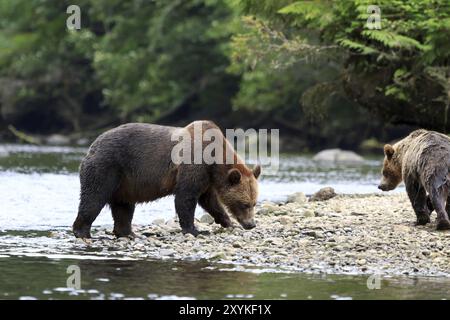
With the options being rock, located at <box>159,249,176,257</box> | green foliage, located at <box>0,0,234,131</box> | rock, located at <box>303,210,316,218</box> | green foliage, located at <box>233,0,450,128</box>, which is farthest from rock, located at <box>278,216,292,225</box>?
green foliage, located at <box>0,0,234,131</box>

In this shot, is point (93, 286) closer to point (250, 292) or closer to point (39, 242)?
point (250, 292)

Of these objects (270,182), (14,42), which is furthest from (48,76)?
(270,182)

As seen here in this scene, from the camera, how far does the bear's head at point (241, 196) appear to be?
1188cm

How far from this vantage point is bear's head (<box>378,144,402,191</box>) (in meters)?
13.5

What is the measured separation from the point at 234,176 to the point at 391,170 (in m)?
2.93

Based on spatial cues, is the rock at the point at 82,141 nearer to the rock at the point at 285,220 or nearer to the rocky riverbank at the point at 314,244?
the rocky riverbank at the point at 314,244

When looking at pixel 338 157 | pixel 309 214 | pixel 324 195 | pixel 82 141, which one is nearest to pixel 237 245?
pixel 309 214

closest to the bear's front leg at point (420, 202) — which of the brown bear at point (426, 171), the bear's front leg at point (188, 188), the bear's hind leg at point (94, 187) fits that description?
the brown bear at point (426, 171)

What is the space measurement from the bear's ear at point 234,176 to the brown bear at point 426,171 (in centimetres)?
234

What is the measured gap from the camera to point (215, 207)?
1225cm

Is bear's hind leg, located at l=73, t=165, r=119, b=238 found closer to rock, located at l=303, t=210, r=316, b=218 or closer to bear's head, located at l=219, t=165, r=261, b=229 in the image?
bear's head, located at l=219, t=165, r=261, b=229

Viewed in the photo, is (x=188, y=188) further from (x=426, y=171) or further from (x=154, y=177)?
(x=426, y=171)

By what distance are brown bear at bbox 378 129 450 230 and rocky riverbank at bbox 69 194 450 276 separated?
0.89ft
